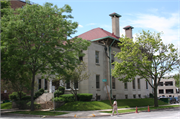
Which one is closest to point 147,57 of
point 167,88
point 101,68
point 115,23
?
point 101,68

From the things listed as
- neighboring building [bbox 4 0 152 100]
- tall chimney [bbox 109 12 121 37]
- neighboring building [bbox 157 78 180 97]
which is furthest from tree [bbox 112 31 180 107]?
neighboring building [bbox 157 78 180 97]

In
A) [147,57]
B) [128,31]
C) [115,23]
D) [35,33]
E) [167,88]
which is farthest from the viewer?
[167,88]

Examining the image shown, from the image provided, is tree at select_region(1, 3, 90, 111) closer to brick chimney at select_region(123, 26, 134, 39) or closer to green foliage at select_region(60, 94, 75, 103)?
green foliage at select_region(60, 94, 75, 103)

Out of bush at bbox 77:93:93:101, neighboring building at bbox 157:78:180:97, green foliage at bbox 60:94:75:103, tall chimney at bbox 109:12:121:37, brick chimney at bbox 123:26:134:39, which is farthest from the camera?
neighboring building at bbox 157:78:180:97

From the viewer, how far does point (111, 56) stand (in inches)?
1275

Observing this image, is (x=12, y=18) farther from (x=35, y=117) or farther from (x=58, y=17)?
(x=35, y=117)

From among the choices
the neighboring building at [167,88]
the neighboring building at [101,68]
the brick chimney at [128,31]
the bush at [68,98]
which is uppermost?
the brick chimney at [128,31]

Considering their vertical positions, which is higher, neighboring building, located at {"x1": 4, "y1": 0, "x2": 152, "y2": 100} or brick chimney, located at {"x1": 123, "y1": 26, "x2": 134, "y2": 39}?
brick chimney, located at {"x1": 123, "y1": 26, "x2": 134, "y2": 39}

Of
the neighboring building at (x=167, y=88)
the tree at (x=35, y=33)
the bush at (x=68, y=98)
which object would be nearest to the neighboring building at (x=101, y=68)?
the bush at (x=68, y=98)

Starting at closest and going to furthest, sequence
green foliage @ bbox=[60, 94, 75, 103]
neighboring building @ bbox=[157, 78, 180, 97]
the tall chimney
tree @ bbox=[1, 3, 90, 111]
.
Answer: tree @ bbox=[1, 3, 90, 111] → green foliage @ bbox=[60, 94, 75, 103] → the tall chimney → neighboring building @ bbox=[157, 78, 180, 97]

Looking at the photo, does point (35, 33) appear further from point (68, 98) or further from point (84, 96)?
point (84, 96)

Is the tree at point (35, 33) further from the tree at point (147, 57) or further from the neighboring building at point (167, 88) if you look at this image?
the neighboring building at point (167, 88)

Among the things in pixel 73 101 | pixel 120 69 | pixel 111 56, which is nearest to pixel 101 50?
pixel 111 56

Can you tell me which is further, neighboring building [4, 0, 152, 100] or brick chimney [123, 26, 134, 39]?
brick chimney [123, 26, 134, 39]
